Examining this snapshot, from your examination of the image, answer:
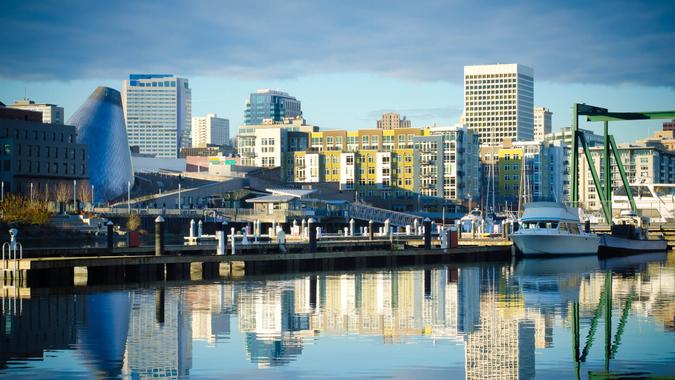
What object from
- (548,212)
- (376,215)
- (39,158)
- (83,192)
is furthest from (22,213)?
(376,215)

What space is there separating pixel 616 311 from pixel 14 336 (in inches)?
805

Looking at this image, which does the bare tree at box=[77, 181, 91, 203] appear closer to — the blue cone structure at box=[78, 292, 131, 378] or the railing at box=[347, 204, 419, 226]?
the railing at box=[347, 204, 419, 226]

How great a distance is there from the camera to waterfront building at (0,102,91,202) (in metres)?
169

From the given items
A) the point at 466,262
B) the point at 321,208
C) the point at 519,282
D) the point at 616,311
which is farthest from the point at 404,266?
the point at 321,208

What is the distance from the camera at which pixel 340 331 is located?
123 feet

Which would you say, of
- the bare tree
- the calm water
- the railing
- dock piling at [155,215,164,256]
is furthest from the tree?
the calm water

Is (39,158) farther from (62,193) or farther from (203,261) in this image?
(203,261)

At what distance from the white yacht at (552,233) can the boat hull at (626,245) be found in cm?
246

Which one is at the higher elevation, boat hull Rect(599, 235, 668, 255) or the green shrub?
the green shrub

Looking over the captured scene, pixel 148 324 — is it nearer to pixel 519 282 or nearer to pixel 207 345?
pixel 207 345

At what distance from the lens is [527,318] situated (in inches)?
1624

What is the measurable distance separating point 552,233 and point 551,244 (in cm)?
79

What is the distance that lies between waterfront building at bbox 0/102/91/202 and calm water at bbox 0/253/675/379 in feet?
383

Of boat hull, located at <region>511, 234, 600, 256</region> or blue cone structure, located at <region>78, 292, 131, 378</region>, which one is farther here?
boat hull, located at <region>511, 234, 600, 256</region>
